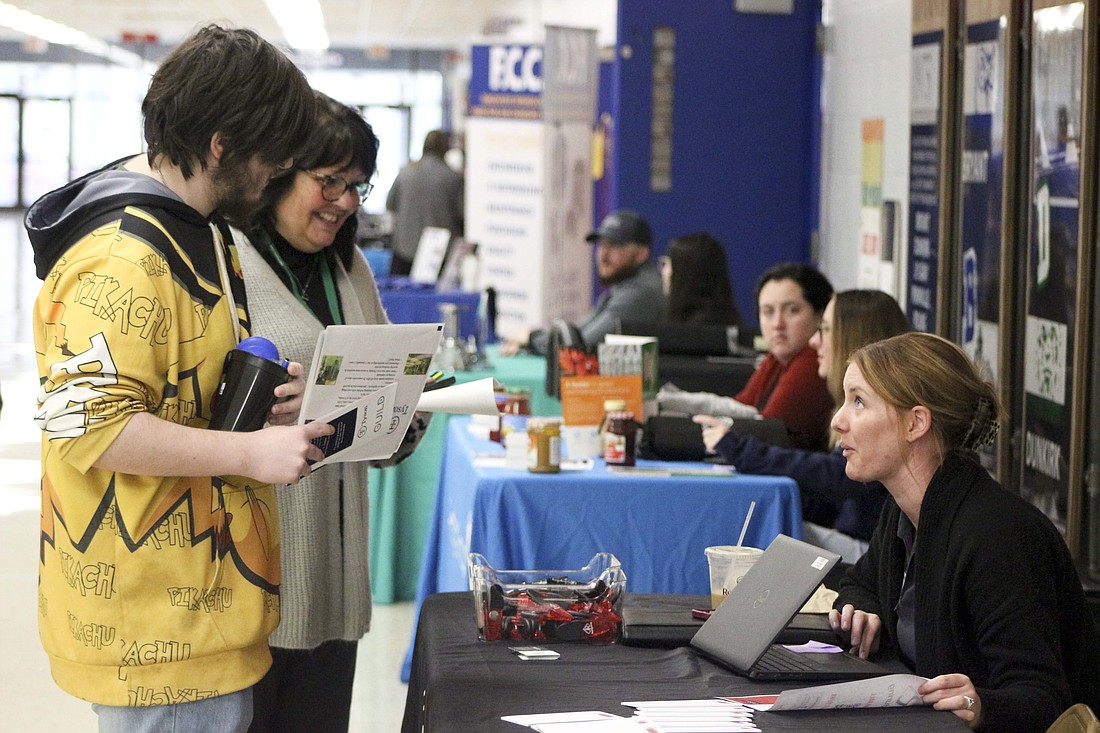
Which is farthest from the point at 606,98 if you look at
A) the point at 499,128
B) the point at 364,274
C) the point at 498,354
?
the point at 364,274

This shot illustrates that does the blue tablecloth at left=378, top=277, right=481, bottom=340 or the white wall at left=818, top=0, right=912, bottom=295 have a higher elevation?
the white wall at left=818, top=0, right=912, bottom=295

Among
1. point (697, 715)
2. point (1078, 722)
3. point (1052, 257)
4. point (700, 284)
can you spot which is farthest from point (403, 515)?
point (1078, 722)


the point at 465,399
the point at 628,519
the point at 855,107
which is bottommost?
the point at 628,519

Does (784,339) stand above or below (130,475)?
above

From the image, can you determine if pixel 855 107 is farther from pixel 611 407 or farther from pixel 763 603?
pixel 763 603

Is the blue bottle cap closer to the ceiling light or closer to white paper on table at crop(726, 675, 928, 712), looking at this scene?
white paper on table at crop(726, 675, 928, 712)

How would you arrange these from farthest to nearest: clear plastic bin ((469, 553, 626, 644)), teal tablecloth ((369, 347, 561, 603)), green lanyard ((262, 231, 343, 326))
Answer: teal tablecloth ((369, 347, 561, 603))
green lanyard ((262, 231, 343, 326))
clear plastic bin ((469, 553, 626, 644))

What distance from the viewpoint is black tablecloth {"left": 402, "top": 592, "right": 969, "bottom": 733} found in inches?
60.6

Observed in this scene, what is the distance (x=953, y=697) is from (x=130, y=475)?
102 centimetres

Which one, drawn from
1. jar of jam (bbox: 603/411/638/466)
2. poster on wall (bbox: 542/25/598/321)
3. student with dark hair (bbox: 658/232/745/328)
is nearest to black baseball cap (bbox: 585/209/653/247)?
student with dark hair (bbox: 658/232/745/328)

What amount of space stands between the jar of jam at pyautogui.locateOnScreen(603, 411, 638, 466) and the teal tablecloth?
132 centimetres

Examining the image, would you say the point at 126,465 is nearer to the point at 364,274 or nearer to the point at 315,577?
the point at 315,577

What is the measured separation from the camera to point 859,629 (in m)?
1.92

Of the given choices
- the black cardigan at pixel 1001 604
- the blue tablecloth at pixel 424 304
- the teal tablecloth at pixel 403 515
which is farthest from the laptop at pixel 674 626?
the blue tablecloth at pixel 424 304
